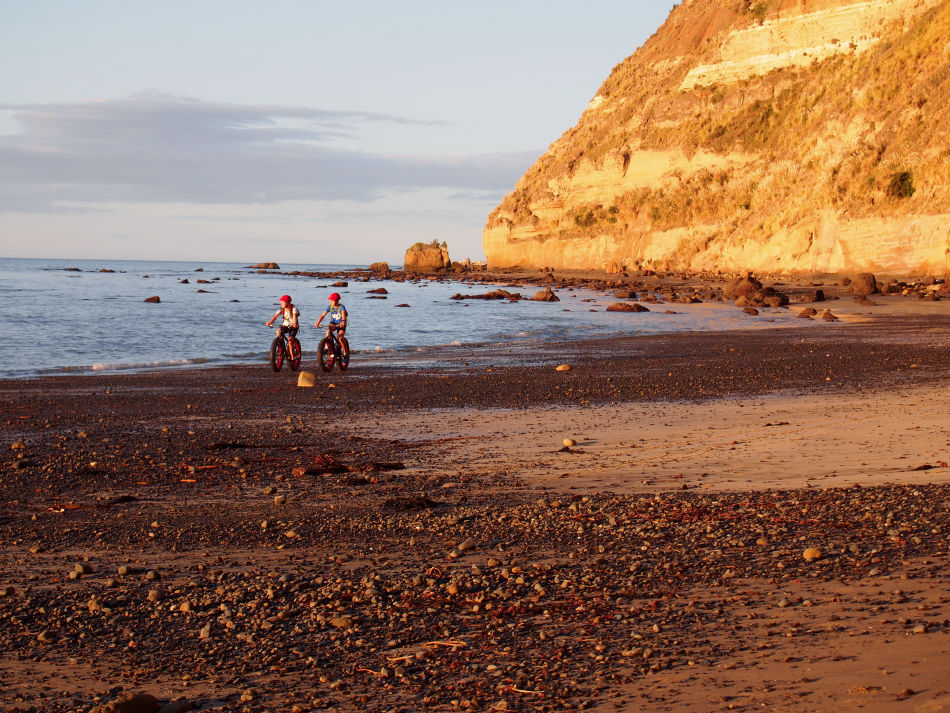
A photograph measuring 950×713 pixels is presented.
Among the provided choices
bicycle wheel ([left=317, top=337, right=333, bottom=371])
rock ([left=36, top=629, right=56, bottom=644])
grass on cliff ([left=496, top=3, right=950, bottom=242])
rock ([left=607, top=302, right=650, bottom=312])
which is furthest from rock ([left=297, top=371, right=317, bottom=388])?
grass on cliff ([left=496, top=3, right=950, bottom=242])

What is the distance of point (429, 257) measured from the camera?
113 meters

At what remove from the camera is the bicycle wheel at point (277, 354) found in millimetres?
18516

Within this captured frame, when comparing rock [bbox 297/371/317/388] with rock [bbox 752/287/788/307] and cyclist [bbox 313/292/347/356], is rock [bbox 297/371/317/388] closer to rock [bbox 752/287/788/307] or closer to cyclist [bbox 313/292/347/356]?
cyclist [bbox 313/292/347/356]

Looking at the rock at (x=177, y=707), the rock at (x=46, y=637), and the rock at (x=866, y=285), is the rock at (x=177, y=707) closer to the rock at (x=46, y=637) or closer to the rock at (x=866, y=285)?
the rock at (x=46, y=637)

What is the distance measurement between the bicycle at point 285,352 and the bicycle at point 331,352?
55cm

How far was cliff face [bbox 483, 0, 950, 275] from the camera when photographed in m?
48.9

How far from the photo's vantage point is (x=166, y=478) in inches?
341

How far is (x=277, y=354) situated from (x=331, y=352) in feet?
3.69

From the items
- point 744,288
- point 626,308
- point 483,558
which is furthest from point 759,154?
point 483,558

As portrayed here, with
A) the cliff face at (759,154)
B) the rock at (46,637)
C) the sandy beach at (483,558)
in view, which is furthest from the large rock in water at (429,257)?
the rock at (46,637)

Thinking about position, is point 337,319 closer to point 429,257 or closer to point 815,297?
point 815,297

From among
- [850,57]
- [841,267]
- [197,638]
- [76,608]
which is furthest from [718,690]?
[850,57]

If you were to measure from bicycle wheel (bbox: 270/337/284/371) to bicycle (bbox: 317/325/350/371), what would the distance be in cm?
78

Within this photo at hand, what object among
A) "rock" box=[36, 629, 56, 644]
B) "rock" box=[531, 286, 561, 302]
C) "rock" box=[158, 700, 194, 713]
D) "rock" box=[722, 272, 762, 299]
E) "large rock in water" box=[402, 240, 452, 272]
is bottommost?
"rock" box=[36, 629, 56, 644]
